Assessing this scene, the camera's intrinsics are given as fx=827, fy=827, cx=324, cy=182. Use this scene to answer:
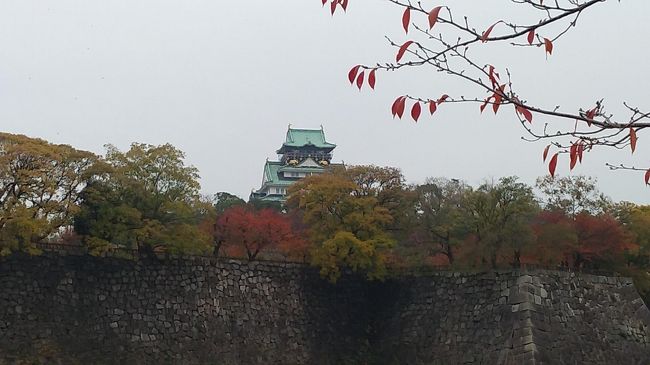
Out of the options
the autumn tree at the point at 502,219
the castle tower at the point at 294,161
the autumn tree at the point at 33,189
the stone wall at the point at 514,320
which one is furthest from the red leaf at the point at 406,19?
the castle tower at the point at 294,161

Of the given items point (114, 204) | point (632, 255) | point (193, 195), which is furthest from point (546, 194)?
point (114, 204)

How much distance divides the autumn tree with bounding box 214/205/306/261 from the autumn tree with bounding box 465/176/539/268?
15.2ft

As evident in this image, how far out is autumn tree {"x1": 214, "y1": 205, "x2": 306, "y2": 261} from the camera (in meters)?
21.4

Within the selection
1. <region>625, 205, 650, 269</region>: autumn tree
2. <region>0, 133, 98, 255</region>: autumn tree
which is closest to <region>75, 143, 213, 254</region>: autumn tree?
<region>0, 133, 98, 255</region>: autumn tree

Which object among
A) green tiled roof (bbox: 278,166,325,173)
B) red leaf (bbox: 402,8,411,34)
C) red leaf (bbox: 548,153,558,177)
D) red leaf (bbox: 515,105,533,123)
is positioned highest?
green tiled roof (bbox: 278,166,325,173)

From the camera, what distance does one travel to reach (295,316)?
2139 cm

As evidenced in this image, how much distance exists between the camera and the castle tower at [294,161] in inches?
1821

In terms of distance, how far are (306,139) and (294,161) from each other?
2501 mm

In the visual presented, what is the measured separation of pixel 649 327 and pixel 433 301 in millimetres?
5741

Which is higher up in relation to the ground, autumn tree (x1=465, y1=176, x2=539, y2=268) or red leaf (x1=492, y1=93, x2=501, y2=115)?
autumn tree (x1=465, y1=176, x2=539, y2=268)

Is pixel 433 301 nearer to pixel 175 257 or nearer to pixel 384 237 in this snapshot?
pixel 384 237

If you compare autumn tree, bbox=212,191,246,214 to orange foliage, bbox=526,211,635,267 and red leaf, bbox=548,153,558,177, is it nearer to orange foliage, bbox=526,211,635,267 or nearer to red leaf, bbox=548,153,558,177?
orange foliage, bbox=526,211,635,267

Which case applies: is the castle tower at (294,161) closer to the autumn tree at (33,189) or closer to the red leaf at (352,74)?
the autumn tree at (33,189)

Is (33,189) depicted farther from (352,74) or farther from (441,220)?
(352,74)
